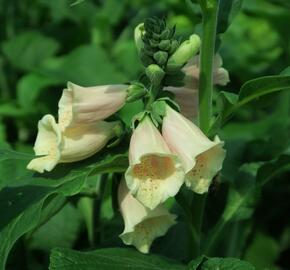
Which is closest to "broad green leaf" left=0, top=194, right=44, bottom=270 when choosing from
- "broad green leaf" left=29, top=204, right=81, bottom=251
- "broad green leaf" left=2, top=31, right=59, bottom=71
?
"broad green leaf" left=29, top=204, right=81, bottom=251

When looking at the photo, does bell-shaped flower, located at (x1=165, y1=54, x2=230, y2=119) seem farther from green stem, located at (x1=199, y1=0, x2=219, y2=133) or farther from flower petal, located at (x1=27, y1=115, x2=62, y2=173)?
flower petal, located at (x1=27, y1=115, x2=62, y2=173)

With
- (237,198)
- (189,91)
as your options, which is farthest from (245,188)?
(189,91)

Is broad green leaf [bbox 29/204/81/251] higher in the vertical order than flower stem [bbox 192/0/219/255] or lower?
lower

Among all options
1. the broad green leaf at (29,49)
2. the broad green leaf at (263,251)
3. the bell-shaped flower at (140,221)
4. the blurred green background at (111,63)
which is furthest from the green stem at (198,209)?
the broad green leaf at (29,49)

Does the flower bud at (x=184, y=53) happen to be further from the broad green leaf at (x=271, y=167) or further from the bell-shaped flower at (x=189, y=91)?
the broad green leaf at (x=271, y=167)

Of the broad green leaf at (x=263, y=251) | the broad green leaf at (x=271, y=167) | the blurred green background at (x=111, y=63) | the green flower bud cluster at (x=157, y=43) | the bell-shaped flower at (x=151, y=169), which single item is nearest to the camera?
the bell-shaped flower at (x=151, y=169)

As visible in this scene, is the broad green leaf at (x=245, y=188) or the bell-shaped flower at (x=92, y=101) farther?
the broad green leaf at (x=245, y=188)
